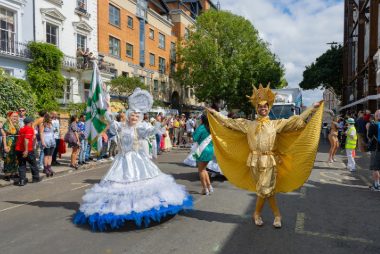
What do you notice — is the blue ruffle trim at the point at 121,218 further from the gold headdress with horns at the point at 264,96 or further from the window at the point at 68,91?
the window at the point at 68,91

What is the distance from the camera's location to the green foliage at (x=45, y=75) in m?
21.2

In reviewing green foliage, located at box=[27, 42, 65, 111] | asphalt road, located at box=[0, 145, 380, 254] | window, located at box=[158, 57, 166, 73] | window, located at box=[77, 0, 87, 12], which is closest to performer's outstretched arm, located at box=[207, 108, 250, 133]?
asphalt road, located at box=[0, 145, 380, 254]

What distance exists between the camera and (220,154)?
6051 millimetres

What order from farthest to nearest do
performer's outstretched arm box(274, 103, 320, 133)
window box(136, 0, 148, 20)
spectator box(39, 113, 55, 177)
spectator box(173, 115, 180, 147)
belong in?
window box(136, 0, 148, 20), spectator box(173, 115, 180, 147), spectator box(39, 113, 55, 177), performer's outstretched arm box(274, 103, 320, 133)

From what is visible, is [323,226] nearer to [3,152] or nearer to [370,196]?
[370,196]

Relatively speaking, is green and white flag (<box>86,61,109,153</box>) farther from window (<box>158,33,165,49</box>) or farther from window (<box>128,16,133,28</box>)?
window (<box>158,33,165,49</box>)

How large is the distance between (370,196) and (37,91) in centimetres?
1889

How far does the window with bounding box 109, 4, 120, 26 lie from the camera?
30847mm

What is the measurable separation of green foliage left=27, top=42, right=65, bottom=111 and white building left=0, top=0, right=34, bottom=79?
1.47ft

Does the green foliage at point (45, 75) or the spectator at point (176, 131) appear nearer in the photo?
the spectator at point (176, 131)

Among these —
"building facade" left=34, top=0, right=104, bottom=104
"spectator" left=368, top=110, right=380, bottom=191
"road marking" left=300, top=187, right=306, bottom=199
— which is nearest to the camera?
"road marking" left=300, top=187, right=306, bottom=199

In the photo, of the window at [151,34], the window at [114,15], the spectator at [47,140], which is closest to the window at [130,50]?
the window at [114,15]

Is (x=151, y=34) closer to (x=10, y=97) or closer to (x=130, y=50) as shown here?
(x=130, y=50)

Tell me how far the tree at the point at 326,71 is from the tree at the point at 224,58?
12.0 m
